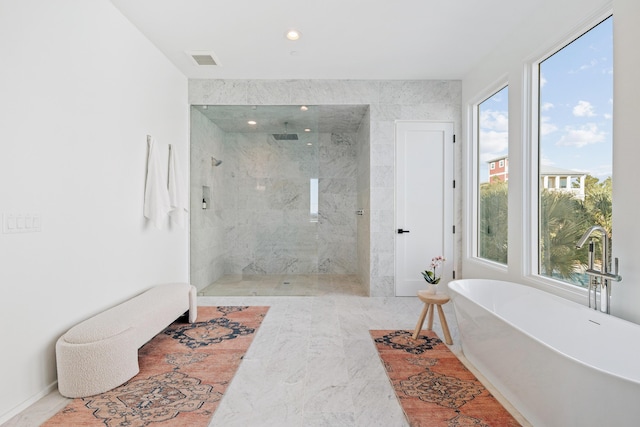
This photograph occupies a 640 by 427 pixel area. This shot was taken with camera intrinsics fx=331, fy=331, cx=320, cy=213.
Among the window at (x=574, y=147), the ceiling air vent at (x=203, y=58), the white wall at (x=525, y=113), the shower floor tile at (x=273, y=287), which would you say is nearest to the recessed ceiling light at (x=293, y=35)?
the ceiling air vent at (x=203, y=58)

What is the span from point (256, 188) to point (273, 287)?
1.35m

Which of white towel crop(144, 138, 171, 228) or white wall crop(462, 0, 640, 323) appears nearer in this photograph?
white wall crop(462, 0, 640, 323)

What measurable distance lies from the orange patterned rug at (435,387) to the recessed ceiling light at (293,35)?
2.89 metres

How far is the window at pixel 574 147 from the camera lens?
7.24 feet

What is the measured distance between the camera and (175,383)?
7.09 ft

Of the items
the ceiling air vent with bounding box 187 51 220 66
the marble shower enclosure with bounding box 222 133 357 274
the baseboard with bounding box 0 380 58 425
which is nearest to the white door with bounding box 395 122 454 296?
the marble shower enclosure with bounding box 222 133 357 274

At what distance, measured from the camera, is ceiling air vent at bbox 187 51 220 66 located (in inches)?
140

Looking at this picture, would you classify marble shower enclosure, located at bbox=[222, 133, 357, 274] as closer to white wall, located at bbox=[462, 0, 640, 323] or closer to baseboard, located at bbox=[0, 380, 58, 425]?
white wall, located at bbox=[462, 0, 640, 323]

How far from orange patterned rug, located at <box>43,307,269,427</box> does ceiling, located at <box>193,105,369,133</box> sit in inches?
101

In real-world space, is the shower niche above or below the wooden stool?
above

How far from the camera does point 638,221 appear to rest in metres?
1.86

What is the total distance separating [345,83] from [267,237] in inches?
89.0

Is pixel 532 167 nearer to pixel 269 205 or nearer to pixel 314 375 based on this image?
pixel 314 375

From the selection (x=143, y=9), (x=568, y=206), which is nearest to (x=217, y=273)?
(x=143, y=9)
